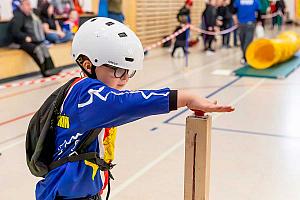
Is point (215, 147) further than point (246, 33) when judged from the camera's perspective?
No

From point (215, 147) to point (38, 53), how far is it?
4.62 meters

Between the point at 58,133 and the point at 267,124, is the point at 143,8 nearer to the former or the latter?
the point at 267,124

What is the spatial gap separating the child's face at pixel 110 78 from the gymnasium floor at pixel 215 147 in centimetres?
187

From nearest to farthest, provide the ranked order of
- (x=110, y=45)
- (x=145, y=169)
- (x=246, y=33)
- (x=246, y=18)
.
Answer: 1. (x=110, y=45)
2. (x=145, y=169)
3. (x=246, y=18)
4. (x=246, y=33)

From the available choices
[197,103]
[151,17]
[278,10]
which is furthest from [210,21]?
[197,103]

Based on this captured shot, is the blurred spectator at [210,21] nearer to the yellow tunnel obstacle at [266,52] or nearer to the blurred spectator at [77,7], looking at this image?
the yellow tunnel obstacle at [266,52]

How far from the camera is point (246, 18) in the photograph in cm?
978

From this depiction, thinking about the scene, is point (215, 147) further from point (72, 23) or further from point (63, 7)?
point (63, 7)

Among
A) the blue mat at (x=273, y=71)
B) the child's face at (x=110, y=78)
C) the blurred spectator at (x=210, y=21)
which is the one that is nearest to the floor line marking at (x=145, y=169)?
the child's face at (x=110, y=78)

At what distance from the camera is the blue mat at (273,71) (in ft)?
27.3

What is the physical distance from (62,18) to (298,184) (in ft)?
23.9

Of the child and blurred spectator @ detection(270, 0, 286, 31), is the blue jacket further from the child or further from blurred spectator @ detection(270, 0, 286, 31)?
blurred spectator @ detection(270, 0, 286, 31)

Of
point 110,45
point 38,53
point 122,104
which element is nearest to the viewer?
point 122,104

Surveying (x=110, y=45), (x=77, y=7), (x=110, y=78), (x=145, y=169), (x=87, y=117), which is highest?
(x=77, y=7)
